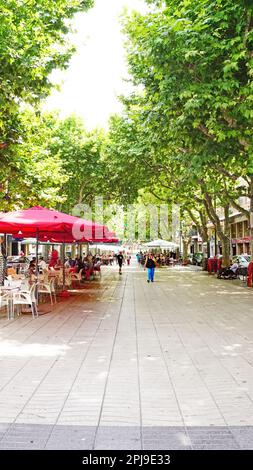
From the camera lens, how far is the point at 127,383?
18.8ft

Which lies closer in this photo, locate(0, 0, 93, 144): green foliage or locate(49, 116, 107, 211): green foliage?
locate(0, 0, 93, 144): green foliage

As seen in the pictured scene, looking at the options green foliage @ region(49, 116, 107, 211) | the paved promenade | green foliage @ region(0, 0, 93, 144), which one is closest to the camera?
the paved promenade

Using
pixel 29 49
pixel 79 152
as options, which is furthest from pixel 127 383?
pixel 79 152

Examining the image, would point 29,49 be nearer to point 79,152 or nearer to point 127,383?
point 127,383

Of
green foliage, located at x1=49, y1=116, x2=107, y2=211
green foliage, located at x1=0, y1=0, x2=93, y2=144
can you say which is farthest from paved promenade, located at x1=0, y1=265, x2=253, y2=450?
green foliage, located at x1=49, y1=116, x2=107, y2=211

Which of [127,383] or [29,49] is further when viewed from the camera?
[29,49]

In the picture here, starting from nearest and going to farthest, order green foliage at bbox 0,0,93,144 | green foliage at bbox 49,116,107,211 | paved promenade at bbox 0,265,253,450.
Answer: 1. paved promenade at bbox 0,265,253,450
2. green foliage at bbox 0,0,93,144
3. green foliage at bbox 49,116,107,211

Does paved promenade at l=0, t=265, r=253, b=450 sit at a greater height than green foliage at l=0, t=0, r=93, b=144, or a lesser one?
lesser

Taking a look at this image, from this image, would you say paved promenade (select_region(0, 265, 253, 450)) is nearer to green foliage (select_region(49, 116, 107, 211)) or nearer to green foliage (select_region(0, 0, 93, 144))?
green foliage (select_region(0, 0, 93, 144))

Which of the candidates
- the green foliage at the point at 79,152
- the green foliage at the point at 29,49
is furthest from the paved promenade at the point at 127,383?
the green foliage at the point at 79,152

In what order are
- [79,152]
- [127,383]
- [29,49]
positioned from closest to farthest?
1. [127,383]
2. [29,49]
3. [79,152]

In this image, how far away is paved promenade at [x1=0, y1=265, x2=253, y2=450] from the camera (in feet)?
13.6

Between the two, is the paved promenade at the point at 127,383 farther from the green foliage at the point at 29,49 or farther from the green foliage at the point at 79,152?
the green foliage at the point at 79,152
